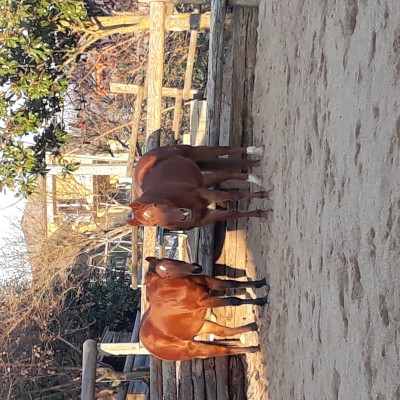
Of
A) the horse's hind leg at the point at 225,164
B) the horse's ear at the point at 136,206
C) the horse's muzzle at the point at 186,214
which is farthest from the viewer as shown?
the horse's hind leg at the point at 225,164

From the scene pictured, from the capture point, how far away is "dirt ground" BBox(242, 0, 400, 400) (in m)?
2.47

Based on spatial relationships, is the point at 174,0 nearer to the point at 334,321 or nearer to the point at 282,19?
the point at 282,19

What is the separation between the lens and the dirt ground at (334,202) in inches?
97.1

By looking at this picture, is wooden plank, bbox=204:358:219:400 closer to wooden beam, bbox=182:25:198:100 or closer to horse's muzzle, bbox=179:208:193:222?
horse's muzzle, bbox=179:208:193:222

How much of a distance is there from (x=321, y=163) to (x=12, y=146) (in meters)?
5.28

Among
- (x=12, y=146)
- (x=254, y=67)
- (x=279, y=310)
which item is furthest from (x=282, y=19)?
(x=12, y=146)

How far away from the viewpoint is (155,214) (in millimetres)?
4621

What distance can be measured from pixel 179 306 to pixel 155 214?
3.72 ft

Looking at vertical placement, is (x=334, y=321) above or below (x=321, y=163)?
below

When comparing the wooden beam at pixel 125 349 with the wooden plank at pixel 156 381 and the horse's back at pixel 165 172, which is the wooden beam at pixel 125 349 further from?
the horse's back at pixel 165 172

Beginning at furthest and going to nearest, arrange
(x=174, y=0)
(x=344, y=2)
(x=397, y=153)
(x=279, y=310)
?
(x=174, y=0)
(x=279, y=310)
(x=344, y=2)
(x=397, y=153)

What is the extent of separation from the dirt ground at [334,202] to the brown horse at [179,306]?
0.55 metres

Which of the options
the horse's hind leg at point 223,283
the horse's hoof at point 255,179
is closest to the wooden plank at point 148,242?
the horse's hind leg at point 223,283

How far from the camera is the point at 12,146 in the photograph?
7.64m
